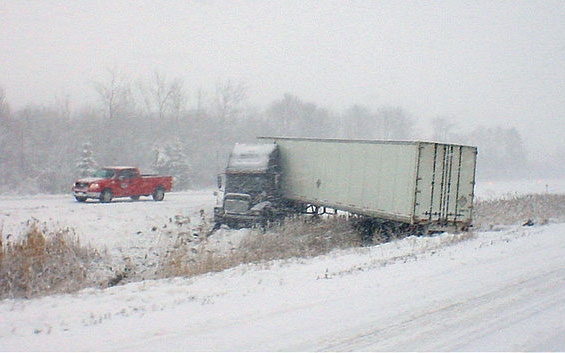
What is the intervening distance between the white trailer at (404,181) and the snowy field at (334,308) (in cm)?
357

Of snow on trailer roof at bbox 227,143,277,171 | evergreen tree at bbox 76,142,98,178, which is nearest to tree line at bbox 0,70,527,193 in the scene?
evergreen tree at bbox 76,142,98,178

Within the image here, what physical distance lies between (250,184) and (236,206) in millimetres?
1170

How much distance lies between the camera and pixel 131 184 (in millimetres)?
30234

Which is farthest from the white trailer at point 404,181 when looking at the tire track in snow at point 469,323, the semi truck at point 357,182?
the tire track in snow at point 469,323

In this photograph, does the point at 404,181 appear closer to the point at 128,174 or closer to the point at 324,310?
the point at 324,310

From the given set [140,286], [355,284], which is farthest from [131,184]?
[355,284]

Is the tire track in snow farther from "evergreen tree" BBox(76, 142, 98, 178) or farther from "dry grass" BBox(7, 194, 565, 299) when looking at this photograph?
"evergreen tree" BBox(76, 142, 98, 178)

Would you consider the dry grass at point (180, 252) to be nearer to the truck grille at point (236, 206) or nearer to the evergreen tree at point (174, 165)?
the truck grille at point (236, 206)

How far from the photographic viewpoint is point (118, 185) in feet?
96.6

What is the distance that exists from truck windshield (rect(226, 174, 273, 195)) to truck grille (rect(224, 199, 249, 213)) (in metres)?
0.54

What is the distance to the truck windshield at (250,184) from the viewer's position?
902 inches

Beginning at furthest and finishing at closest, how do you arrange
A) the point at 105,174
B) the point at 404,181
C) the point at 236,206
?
the point at 105,174 < the point at 236,206 < the point at 404,181

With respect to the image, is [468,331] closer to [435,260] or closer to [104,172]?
[435,260]

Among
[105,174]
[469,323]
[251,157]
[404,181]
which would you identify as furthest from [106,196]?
[469,323]
